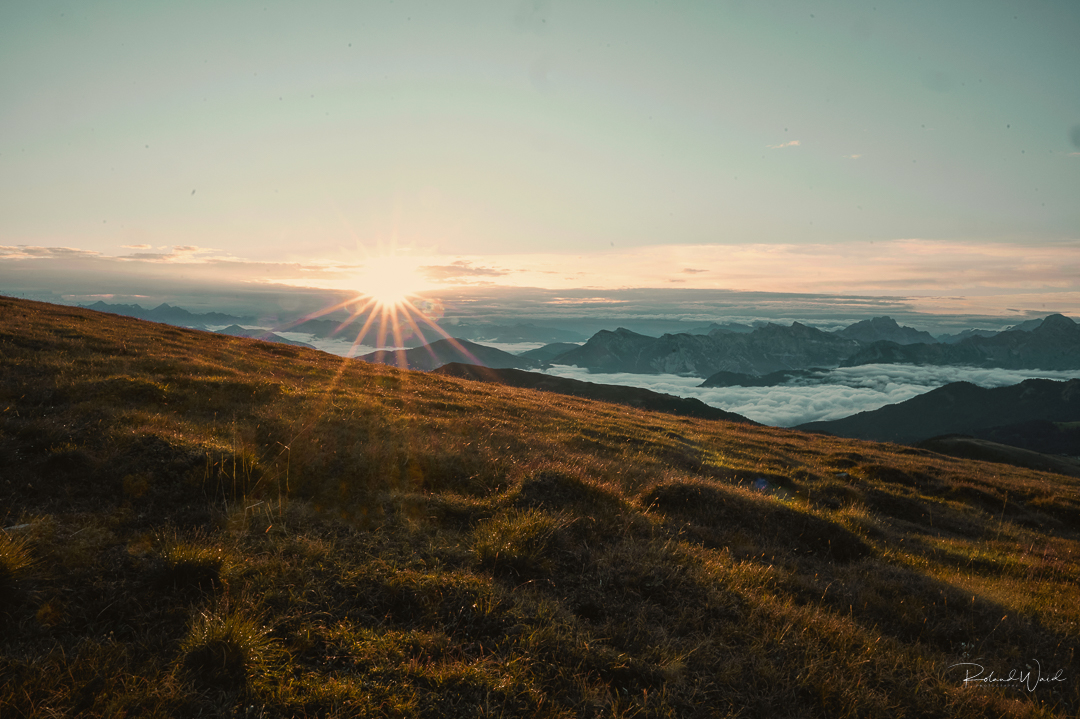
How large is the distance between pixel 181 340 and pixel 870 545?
105ft

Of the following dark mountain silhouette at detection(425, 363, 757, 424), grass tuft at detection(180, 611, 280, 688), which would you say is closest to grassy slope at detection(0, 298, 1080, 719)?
grass tuft at detection(180, 611, 280, 688)

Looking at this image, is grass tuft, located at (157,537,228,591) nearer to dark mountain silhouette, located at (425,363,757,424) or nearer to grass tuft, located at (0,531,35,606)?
grass tuft, located at (0,531,35,606)

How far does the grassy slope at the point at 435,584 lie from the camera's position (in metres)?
4.66

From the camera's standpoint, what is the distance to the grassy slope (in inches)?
183

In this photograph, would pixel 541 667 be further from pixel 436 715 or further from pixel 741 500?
pixel 741 500

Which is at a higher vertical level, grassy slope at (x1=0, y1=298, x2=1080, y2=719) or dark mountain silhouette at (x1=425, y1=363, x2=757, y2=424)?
grassy slope at (x1=0, y1=298, x2=1080, y2=719)

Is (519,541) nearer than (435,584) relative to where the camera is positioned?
No

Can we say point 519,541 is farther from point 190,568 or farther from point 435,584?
point 190,568

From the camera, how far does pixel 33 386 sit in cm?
1159

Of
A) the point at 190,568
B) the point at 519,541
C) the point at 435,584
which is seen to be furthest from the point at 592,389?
the point at 190,568

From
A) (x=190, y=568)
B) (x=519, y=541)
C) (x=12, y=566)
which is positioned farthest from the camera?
(x=519, y=541)

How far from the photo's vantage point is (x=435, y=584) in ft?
20.2

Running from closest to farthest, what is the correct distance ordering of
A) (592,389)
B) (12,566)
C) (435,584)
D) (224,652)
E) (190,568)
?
1. (224,652)
2. (12,566)
3. (190,568)
4. (435,584)
5. (592,389)

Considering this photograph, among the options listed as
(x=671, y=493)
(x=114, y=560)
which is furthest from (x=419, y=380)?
(x=114, y=560)
